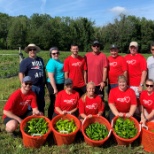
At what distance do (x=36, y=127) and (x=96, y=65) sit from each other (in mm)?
2013

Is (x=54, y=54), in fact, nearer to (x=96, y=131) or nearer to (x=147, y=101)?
(x=96, y=131)

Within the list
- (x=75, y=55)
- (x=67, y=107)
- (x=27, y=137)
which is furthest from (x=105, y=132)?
(x=75, y=55)

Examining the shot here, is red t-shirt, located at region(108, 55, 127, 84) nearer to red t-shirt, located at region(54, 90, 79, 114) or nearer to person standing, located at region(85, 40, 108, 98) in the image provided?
person standing, located at region(85, 40, 108, 98)

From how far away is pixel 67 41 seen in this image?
61344mm

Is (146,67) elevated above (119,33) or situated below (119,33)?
below

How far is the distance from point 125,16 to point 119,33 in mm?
8226

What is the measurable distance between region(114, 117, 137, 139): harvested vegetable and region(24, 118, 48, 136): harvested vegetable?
4.45 feet

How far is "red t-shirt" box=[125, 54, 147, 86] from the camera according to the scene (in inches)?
230

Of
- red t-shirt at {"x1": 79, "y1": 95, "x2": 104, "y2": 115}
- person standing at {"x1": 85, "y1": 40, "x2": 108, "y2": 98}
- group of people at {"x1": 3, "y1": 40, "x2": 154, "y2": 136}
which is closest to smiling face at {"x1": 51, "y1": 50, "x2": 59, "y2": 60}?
group of people at {"x1": 3, "y1": 40, "x2": 154, "y2": 136}

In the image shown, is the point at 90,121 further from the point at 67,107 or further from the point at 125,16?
the point at 125,16

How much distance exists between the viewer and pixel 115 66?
5.97 meters

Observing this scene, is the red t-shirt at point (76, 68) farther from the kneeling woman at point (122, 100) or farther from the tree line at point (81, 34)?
the tree line at point (81, 34)

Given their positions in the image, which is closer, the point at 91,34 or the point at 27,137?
the point at 27,137

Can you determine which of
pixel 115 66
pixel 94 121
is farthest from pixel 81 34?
pixel 94 121
